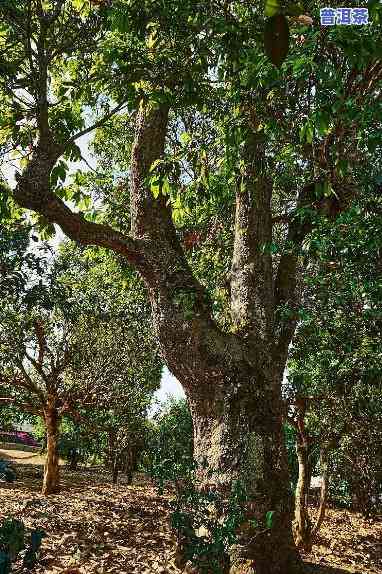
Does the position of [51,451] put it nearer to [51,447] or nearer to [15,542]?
[51,447]

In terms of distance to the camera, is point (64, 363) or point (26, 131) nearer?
point (26, 131)

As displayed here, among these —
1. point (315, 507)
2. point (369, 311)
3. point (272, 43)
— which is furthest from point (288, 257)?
point (315, 507)

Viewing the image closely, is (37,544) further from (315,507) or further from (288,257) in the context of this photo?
(315,507)

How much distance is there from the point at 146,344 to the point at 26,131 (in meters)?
9.10

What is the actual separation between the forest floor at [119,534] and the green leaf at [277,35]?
3035 millimetres

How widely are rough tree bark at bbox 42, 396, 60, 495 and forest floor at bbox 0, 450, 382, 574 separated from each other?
390 millimetres

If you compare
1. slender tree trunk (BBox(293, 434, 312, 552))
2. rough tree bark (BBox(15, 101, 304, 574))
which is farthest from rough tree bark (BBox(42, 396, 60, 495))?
rough tree bark (BBox(15, 101, 304, 574))

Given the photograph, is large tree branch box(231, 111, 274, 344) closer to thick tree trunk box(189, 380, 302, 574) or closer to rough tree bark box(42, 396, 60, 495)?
thick tree trunk box(189, 380, 302, 574)

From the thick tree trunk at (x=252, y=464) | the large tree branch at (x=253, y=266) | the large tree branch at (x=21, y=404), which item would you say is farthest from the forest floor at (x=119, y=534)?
the large tree branch at (x=253, y=266)

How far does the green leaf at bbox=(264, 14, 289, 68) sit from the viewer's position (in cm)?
95

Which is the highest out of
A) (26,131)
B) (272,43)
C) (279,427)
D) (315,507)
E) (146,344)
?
(26,131)

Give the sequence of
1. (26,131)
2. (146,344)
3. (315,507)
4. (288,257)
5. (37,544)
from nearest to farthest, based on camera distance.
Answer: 1. (37,544)
2. (26,131)
3. (288,257)
4. (146,344)
5. (315,507)

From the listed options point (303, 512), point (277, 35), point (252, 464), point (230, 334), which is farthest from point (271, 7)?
point (303, 512)

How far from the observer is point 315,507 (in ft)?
53.5
